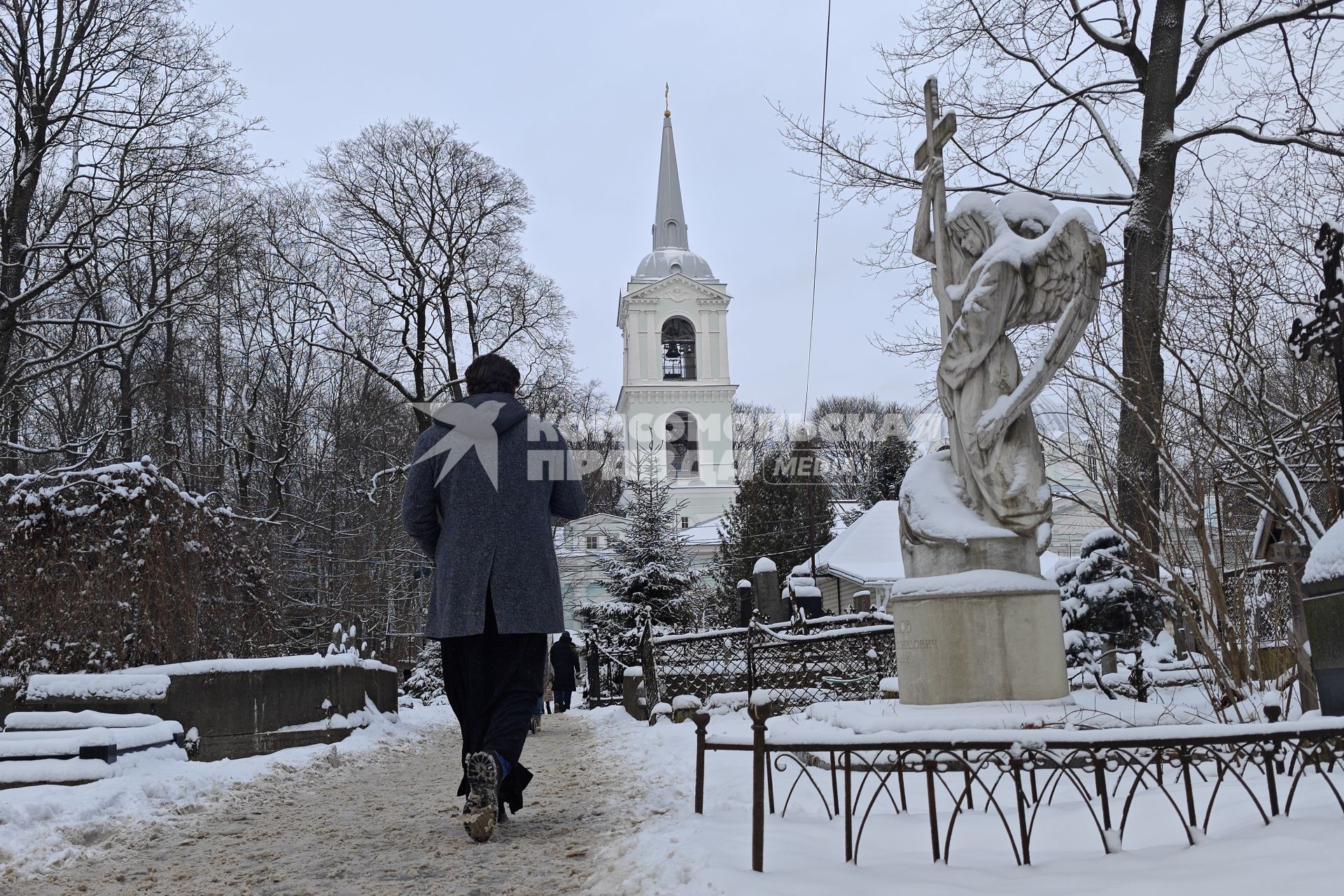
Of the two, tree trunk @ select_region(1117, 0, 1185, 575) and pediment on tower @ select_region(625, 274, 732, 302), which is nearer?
tree trunk @ select_region(1117, 0, 1185, 575)

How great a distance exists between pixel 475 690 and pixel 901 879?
2142 millimetres

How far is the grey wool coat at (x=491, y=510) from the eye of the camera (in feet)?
16.4

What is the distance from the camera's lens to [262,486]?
2997 cm

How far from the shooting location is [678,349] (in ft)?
203

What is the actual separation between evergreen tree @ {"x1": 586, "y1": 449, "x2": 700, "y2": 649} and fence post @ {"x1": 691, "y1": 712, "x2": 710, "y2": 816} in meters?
17.6

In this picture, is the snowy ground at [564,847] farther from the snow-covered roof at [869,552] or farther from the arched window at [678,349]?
the arched window at [678,349]

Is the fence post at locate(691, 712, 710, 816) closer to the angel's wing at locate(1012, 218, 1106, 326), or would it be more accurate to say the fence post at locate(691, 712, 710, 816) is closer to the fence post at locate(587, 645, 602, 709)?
the angel's wing at locate(1012, 218, 1106, 326)

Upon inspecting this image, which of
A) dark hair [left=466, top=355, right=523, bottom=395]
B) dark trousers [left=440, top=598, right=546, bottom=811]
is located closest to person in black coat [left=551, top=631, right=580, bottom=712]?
dark hair [left=466, top=355, right=523, bottom=395]

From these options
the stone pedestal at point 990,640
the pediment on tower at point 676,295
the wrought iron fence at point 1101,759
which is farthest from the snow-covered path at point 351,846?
the pediment on tower at point 676,295

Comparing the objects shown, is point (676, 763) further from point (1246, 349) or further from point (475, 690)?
point (1246, 349)

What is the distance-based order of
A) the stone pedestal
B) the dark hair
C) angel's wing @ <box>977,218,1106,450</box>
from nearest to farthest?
1. the dark hair
2. the stone pedestal
3. angel's wing @ <box>977,218,1106,450</box>

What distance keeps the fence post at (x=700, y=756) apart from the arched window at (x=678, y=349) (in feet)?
185

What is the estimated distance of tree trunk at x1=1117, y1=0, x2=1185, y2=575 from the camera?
9359mm

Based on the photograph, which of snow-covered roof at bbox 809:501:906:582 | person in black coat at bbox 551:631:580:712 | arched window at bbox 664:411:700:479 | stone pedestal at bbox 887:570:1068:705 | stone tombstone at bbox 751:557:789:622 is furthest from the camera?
arched window at bbox 664:411:700:479
